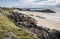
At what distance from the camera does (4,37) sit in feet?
75.6

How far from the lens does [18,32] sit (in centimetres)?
2542

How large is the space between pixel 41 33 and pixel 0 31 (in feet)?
17.8

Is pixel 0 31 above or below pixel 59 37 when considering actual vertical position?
above

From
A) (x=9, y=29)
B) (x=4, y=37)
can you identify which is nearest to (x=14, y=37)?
(x=4, y=37)

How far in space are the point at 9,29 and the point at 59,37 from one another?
681 cm

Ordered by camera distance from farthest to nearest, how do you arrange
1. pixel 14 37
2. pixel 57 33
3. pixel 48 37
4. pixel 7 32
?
pixel 57 33 → pixel 48 37 → pixel 7 32 → pixel 14 37

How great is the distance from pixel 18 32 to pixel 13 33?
1.02m

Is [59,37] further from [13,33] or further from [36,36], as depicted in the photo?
[13,33]

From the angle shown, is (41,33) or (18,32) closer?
(18,32)

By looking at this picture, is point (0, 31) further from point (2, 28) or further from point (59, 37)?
point (59, 37)

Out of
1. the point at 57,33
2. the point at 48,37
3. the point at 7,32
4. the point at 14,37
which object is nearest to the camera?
the point at 14,37

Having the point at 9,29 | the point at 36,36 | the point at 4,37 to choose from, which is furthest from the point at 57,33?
the point at 4,37

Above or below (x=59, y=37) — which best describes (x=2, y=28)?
above

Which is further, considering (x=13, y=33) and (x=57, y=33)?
(x=57, y=33)
